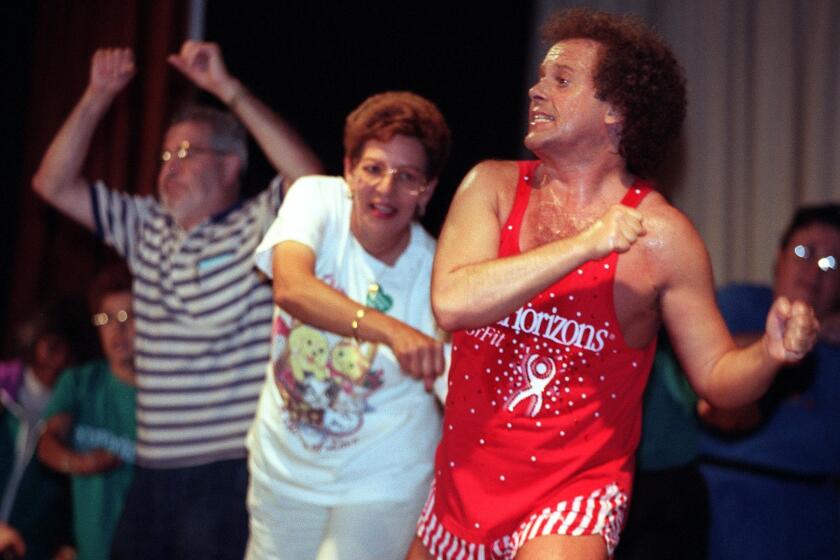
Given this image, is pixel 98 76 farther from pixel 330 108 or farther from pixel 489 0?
pixel 489 0

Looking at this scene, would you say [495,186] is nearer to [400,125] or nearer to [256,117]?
[400,125]

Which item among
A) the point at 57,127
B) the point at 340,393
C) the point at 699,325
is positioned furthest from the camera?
the point at 57,127

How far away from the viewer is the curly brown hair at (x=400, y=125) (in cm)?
287

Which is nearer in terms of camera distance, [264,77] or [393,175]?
[393,175]

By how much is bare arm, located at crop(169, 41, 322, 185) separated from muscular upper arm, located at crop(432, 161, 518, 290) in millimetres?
1072

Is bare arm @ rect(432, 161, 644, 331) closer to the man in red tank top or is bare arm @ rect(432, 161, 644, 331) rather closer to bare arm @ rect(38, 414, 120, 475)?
the man in red tank top

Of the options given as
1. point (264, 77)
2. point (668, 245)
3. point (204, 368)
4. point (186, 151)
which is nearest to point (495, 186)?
point (668, 245)

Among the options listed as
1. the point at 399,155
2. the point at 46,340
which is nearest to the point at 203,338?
the point at 399,155

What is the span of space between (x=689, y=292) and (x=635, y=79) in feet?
1.53

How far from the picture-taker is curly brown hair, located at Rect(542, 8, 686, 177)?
2340 mm

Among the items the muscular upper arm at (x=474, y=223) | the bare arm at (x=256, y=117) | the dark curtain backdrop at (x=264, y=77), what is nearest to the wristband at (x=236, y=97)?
the bare arm at (x=256, y=117)

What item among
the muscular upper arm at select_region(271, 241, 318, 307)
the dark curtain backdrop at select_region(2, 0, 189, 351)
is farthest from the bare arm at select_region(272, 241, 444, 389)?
the dark curtain backdrop at select_region(2, 0, 189, 351)

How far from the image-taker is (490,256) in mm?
2250

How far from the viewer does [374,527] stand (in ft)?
8.77
